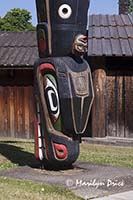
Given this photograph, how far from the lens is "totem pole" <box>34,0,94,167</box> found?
872 centimetres

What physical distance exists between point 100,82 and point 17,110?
3377 millimetres

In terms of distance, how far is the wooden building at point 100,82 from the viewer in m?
15.3

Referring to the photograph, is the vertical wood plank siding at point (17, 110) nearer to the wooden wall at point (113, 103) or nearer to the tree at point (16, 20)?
the wooden wall at point (113, 103)

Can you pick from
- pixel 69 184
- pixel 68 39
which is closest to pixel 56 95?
pixel 68 39

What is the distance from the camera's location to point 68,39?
29.2 ft

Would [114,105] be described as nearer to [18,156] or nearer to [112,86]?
[112,86]

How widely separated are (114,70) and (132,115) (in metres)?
1.46

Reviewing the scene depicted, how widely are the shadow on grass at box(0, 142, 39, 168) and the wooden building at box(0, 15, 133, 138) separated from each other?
3297 millimetres

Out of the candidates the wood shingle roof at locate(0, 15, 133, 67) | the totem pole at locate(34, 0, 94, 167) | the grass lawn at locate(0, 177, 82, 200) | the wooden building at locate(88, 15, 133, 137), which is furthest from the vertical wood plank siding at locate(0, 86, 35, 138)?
the grass lawn at locate(0, 177, 82, 200)

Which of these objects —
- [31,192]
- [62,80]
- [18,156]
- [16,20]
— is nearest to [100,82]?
[18,156]

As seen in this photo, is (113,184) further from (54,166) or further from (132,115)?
(132,115)

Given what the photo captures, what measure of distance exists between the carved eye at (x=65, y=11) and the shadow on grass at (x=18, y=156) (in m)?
2.86

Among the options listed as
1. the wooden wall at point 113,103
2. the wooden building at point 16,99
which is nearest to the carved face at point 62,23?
the wooden wall at point 113,103

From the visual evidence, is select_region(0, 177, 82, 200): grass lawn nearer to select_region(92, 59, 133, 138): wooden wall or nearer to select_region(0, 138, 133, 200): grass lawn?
select_region(0, 138, 133, 200): grass lawn
